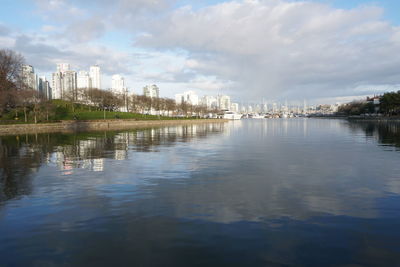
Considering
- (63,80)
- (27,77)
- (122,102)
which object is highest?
(63,80)

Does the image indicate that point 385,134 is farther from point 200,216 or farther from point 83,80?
point 83,80

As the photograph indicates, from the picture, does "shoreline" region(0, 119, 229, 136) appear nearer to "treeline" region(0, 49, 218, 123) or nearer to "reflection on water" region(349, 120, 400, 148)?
"treeline" region(0, 49, 218, 123)

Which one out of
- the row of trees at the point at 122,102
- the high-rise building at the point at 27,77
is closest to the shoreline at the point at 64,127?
the high-rise building at the point at 27,77

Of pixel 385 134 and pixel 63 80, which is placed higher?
pixel 63 80

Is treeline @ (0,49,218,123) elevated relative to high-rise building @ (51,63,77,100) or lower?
lower

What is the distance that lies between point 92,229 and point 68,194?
177 inches

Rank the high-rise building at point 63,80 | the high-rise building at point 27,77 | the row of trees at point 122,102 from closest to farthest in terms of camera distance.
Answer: the high-rise building at point 27,77 < the row of trees at point 122,102 < the high-rise building at point 63,80

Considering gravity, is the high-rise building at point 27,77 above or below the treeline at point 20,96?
above

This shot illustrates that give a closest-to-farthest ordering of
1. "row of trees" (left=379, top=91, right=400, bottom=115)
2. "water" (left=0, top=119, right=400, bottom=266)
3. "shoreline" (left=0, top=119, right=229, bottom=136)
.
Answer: "water" (left=0, top=119, right=400, bottom=266) → "shoreline" (left=0, top=119, right=229, bottom=136) → "row of trees" (left=379, top=91, right=400, bottom=115)

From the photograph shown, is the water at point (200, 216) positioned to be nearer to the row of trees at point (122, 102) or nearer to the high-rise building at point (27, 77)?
the high-rise building at point (27, 77)

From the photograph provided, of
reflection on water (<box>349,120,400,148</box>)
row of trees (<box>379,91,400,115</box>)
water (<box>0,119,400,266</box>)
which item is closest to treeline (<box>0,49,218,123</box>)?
water (<box>0,119,400,266</box>)

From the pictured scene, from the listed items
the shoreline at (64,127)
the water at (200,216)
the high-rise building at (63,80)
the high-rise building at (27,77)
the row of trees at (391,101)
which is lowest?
the water at (200,216)

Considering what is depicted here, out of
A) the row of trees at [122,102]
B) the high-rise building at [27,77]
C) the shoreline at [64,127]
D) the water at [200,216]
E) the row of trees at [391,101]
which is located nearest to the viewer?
the water at [200,216]

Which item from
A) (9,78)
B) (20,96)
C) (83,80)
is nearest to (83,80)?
(83,80)
